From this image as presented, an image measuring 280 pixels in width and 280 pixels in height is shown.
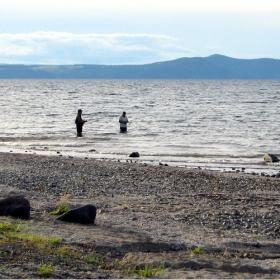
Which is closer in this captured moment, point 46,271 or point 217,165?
point 46,271

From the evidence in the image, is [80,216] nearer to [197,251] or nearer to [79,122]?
[197,251]

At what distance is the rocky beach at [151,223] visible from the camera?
745cm

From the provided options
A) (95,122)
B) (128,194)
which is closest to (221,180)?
(128,194)

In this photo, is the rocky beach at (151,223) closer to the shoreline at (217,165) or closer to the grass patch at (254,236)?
the grass patch at (254,236)

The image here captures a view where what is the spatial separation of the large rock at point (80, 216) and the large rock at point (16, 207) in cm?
57

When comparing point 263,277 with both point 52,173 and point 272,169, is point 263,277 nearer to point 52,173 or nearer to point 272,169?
point 52,173

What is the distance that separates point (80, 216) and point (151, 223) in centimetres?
129

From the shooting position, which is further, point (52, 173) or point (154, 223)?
point (52, 173)

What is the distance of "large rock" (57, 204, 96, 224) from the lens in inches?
391

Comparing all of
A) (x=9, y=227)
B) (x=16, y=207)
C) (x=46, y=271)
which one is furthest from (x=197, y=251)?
(x=16, y=207)

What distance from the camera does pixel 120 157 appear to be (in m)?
24.5

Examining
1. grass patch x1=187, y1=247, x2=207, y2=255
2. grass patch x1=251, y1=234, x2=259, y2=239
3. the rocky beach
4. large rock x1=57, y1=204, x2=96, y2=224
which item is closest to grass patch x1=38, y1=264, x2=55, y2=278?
the rocky beach

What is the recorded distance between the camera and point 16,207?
9.92 meters

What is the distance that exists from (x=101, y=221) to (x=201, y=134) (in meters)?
25.5
